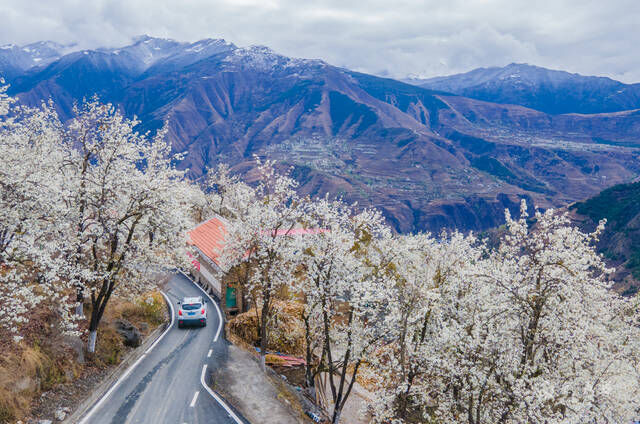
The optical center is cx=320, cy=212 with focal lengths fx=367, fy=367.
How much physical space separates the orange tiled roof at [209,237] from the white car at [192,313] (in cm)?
971

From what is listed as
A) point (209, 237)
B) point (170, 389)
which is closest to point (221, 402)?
point (170, 389)

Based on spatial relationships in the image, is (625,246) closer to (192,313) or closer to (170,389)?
(192,313)

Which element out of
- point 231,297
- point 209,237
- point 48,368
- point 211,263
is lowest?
point 231,297

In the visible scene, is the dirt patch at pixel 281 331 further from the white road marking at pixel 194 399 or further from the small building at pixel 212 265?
the white road marking at pixel 194 399

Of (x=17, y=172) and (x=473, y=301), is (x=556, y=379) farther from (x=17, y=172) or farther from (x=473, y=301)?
(x=17, y=172)

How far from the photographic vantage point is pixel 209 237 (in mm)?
46719

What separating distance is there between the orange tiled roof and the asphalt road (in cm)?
1464

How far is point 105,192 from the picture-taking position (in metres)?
19.7

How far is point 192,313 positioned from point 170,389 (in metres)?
10.3

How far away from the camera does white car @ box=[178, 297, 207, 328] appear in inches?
1202

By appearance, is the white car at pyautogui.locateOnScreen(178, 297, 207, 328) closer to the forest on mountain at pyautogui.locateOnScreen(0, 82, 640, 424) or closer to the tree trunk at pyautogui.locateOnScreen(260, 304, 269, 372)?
the forest on mountain at pyautogui.locateOnScreen(0, 82, 640, 424)

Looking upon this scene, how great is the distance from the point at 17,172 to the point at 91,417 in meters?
12.3

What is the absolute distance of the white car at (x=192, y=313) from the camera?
3053cm

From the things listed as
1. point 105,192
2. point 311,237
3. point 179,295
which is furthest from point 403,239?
point 179,295
